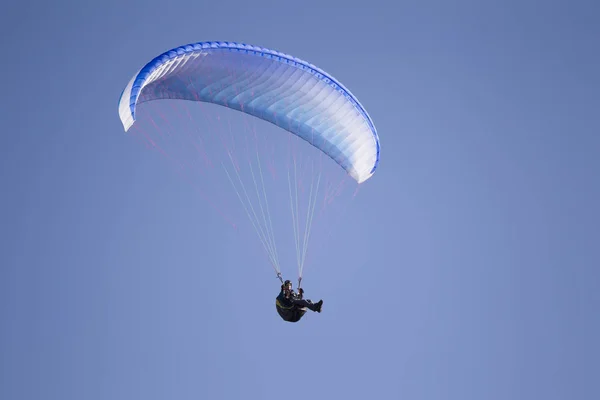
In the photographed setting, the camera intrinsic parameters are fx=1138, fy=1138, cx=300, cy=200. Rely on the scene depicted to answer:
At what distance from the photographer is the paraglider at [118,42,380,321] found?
22.5 m

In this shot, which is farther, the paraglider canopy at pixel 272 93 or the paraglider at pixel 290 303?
the paraglider at pixel 290 303

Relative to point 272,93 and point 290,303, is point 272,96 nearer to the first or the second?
point 272,93

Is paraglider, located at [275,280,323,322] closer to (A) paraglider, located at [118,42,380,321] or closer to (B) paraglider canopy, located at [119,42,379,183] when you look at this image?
(A) paraglider, located at [118,42,380,321]

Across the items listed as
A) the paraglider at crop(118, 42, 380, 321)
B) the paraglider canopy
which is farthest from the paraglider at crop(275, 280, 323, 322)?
the paraglider canopy

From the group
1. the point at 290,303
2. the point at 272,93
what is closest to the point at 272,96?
the point at 272,93

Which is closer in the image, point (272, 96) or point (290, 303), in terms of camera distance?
point (290, 303)

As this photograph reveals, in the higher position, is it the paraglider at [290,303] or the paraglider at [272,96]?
the paraglider at [272,96]

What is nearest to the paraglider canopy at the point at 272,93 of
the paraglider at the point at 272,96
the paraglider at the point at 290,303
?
the paraglider at the point at 272,96

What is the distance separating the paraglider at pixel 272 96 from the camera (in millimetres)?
22531

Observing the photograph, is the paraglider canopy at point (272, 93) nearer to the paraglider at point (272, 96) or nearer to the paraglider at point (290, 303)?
the paraglider at point (272, 96)

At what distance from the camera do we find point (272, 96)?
974 inches

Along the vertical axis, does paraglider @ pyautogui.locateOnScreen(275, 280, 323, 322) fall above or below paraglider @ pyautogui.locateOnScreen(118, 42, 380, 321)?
below

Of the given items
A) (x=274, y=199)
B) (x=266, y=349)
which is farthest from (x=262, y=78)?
(x=274, y=199)

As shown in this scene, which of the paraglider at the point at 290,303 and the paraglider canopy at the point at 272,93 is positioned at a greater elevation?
the paraglider canopy at the point at 272,93
